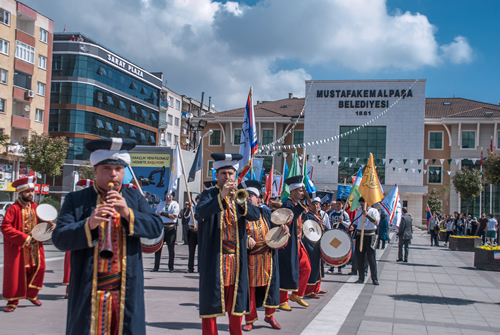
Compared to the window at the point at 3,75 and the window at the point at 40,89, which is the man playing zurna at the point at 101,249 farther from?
the window at the point at 40,89

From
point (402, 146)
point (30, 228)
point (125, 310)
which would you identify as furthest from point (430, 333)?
point (402, 146)

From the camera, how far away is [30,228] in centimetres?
789

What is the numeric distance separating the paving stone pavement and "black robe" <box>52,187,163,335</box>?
116 inches

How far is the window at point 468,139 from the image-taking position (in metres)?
48.1

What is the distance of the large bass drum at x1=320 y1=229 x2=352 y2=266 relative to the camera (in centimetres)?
923

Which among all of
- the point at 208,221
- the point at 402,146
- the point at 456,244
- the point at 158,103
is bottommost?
the point at 456,244

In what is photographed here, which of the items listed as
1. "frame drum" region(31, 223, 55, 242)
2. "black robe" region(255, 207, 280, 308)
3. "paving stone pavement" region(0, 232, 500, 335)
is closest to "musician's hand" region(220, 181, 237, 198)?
"black robe" region(255, 207, 280, 308)

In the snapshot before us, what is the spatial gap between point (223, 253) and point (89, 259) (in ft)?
6.72

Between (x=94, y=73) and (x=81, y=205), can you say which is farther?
(x=94, y=73)

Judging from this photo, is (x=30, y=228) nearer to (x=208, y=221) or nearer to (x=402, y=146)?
(x=208, y=221)

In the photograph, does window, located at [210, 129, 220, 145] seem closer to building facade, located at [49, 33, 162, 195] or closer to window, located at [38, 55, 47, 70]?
building facade, located at [49, 33, 162, 195]

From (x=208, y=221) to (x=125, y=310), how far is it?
1963mm

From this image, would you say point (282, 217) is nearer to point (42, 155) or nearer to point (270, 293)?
point (270, 293)

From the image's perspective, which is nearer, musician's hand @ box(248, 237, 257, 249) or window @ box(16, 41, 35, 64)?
musician's hand @ box(248, 237, 257, 249)
